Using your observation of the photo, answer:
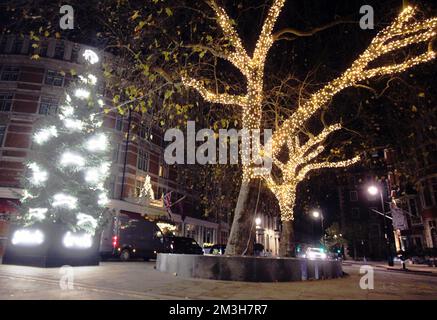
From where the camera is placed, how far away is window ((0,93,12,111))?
26156 millimetres

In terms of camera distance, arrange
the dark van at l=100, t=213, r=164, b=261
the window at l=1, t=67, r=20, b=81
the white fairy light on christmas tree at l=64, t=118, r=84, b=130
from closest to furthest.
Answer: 1. the white fairy light on christmas tree at l=64, t=118, r=84, b=130
2. the dark van at l=100, t=213, r=164, b=261
3. the window at l=1, t=67, r=20, b=81

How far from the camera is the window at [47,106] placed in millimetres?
26583

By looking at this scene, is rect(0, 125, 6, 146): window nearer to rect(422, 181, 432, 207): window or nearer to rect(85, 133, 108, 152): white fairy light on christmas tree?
rect(85, 133, 108, 152): white fairy light on christmas tree

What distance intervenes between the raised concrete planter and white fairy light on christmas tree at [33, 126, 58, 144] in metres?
8.38

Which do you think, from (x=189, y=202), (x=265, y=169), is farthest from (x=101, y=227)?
(x=189, y=202)

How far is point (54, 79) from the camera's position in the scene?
1078 inches

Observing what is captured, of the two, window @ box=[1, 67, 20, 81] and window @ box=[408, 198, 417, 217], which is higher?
window @ box=[1, 67, 20, 81]

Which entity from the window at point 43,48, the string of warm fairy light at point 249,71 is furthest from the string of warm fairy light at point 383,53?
the window at point 43,48

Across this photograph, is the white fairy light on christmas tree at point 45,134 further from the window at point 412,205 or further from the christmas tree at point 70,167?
the window at point 412,205

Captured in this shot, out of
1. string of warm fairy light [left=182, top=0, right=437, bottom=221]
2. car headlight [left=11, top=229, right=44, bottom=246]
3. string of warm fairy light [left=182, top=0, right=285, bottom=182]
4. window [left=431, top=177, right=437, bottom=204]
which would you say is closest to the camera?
string of warm fairy light [left=182, top=0, right=437, bottom=221]

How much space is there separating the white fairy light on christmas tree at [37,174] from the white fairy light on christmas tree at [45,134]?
138cm

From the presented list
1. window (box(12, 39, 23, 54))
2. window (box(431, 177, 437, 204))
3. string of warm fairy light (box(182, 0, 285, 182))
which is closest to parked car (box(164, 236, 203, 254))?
string of warm fairy light (box(182, 0, 285, 182))

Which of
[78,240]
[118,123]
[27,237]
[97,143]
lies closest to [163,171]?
[118,123]

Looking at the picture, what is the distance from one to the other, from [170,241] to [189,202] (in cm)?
1947
